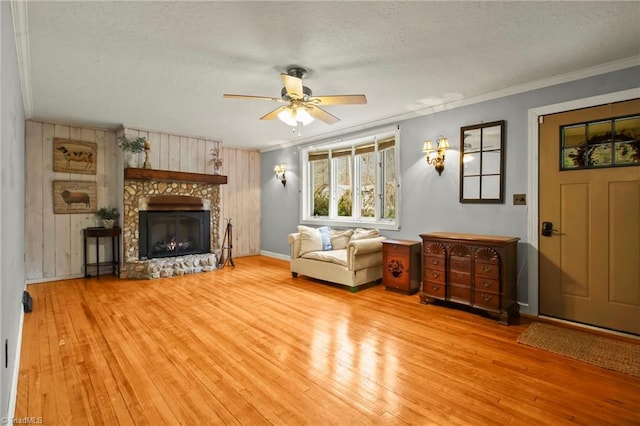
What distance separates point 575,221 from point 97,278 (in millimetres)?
6566

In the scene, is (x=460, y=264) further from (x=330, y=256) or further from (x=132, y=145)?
(x=132, y=145)

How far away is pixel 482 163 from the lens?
385 centimetres

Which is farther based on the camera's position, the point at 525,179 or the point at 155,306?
the point at 155,306

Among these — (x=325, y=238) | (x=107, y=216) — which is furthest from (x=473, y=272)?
(x=107, y=216)

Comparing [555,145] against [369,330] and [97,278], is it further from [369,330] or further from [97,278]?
[97,278]

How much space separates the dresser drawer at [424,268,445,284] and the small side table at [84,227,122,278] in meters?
4.78

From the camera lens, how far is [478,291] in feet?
11.2

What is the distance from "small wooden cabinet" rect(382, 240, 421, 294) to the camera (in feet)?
13.8

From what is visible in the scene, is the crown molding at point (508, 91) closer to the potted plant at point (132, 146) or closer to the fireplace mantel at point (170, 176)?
the fireplace mantel at point (170, 176)

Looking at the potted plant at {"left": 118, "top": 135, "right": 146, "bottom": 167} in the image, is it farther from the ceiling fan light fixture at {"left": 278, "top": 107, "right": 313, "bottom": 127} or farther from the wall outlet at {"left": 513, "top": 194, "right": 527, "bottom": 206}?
the wall outlet at {"left": 513, "top": 194, "right": 527, "bottom": 206}

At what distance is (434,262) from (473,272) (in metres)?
0.45

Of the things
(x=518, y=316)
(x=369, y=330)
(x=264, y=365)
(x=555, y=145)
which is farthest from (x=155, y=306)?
(x=555, y=145)

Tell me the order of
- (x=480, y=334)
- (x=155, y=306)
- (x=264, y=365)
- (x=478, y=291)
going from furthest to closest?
(x=155, y=306) < (x=478, y=291) < (x=480, y=334) < (x=264, y=365)

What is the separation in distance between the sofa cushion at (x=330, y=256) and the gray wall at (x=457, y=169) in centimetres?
80
